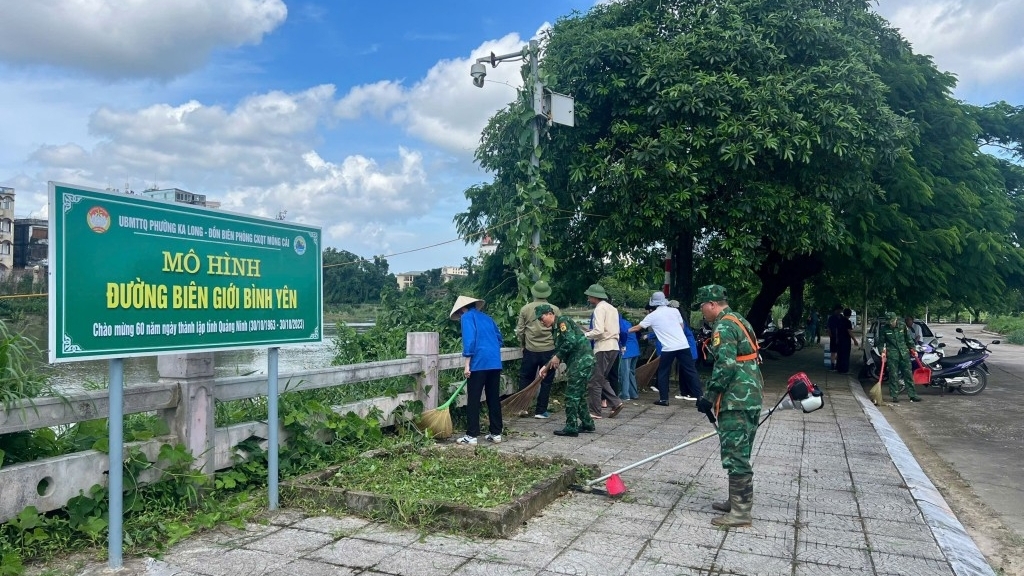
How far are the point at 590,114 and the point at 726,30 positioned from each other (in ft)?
→ 8.40

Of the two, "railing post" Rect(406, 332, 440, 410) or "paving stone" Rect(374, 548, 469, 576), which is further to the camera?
"railing post" Rect(406, 332, 440, 410)

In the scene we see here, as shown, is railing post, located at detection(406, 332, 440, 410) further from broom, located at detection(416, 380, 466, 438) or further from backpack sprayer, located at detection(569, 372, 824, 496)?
backpack sprayer, located at detection(569, 372, 824, 496)

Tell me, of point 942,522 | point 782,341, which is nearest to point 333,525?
point 942,522

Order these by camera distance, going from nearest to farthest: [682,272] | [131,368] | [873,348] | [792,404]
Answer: [792,404], [131,368], [682,272], [873,348]

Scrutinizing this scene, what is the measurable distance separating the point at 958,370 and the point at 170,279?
13.7 meters

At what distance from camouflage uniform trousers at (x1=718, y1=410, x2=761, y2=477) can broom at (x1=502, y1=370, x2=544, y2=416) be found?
366 cm

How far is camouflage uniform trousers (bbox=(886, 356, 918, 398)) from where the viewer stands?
489 inches

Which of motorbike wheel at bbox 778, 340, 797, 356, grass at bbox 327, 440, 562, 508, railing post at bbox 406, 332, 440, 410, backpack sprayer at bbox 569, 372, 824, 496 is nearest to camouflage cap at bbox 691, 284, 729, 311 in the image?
backpack sprayer at bbox 569, 372, 824, 496

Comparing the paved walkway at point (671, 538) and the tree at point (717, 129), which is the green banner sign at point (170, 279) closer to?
the paved walkway at point (671, 538)

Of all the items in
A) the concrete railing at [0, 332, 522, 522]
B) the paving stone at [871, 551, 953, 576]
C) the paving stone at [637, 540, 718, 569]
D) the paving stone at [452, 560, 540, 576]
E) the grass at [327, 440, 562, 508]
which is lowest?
the paving stone at [871, 551, 953, 576]

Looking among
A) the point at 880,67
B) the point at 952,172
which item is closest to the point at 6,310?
the point at 880,67

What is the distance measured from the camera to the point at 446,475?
543cm

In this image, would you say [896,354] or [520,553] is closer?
[520,553]

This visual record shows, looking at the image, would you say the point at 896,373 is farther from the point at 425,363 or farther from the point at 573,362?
the point at 425,363
